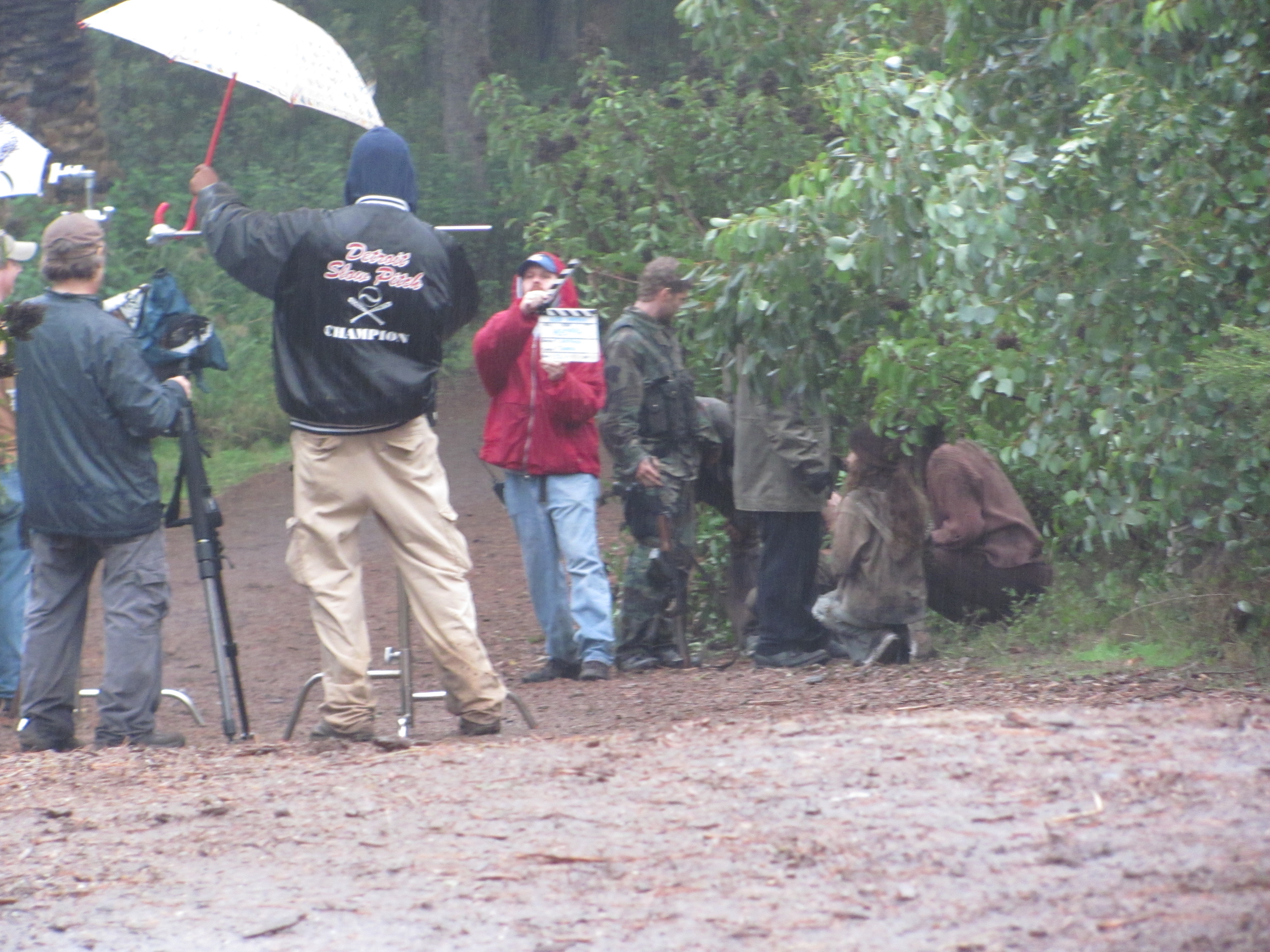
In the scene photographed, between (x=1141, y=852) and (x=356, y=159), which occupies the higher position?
(x=356, y=159)

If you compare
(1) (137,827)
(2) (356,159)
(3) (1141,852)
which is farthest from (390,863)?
(2) (356,159)

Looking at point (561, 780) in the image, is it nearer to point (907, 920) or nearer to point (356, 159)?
point (907, 920)

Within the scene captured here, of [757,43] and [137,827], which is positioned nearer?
[137,827]

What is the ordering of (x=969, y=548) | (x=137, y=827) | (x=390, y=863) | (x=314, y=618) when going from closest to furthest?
(x=390, y=863)
(x=137, y=827)
(x=314, y=618)
(x=969, y=548)

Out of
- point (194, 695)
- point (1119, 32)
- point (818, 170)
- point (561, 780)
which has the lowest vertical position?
point (194, 695)

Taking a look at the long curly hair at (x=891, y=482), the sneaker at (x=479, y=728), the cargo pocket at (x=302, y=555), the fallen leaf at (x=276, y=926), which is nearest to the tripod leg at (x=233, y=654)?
the cargo pocket at (x=302, y=555)

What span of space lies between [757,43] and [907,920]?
236 inches

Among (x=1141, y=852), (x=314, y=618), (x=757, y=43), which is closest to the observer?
(x=1141, y=852)

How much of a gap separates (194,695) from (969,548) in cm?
368

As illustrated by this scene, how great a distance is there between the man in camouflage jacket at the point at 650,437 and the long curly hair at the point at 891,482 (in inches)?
32.0

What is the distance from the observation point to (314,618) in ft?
18.2

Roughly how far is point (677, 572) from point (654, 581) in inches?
4.6

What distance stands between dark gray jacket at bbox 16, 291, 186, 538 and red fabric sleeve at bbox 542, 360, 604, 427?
1.91m

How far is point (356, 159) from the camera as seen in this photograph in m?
5.58
